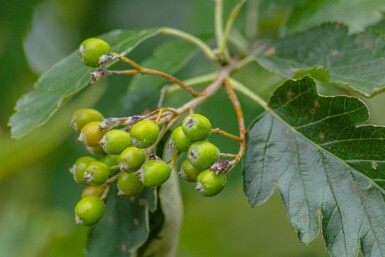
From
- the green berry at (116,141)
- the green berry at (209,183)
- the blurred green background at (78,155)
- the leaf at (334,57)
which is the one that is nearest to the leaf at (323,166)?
the leaf at (334,57)

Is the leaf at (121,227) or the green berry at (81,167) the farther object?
the leaf at (121,227)

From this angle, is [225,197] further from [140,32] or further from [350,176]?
[350,176]

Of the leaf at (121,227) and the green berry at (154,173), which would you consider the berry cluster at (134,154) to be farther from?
the leaf at (121,227)

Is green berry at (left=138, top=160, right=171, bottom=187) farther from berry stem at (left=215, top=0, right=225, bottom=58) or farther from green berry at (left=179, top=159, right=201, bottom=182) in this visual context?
berry stem at (left=215, top=0, right=225, bottom=58)

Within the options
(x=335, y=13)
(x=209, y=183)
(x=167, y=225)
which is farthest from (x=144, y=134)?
(x=335, y=13)

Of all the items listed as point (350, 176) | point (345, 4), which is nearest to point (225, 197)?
point (345, 4)

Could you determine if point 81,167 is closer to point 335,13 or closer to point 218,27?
point 218,27
